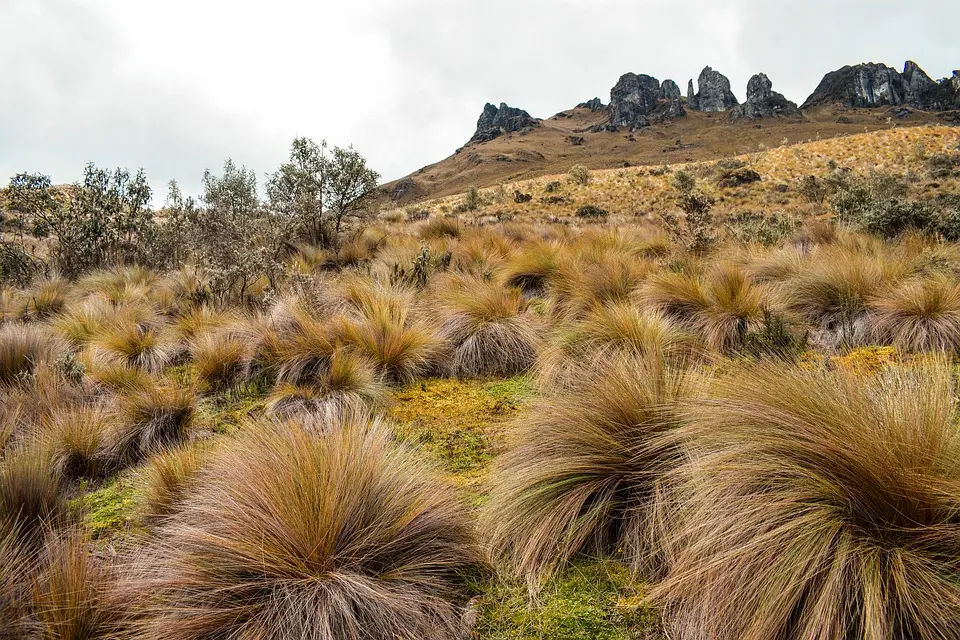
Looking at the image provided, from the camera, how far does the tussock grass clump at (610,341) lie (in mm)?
3682

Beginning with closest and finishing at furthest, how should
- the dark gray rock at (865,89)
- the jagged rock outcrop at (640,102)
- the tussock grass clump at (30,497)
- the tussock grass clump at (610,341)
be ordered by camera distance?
the tussock grass clump at (30,497) → the tussock grass clump at (610,341) → the dark gray rock at (865,89) → the jagged rock outcrop at (640,102)

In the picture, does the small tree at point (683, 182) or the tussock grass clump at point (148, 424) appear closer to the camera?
the tussock grass clump at point (148, 424)

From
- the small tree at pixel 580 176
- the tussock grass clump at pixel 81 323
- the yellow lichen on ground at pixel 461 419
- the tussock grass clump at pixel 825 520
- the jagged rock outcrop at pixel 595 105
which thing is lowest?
the yellow lichen on ground at pixel 461 419

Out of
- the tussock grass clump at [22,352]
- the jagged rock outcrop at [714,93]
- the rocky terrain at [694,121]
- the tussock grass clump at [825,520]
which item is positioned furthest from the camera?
the jagged rock outcrop at [714,93]

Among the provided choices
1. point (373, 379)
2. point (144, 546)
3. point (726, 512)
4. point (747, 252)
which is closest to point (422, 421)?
point (373, 379)

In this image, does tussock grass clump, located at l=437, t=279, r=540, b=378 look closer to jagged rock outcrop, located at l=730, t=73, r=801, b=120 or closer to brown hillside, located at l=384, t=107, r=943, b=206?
brown hillside, located at l=384, t=107, r=943, b=206

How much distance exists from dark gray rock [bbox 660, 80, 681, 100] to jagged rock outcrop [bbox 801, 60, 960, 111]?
33823mm

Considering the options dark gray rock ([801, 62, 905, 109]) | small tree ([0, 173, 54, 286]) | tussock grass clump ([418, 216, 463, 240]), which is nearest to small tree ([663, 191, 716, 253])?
tussock grass clump ([418, 216, 463, 240])

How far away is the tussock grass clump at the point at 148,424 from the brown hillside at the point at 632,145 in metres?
67.6

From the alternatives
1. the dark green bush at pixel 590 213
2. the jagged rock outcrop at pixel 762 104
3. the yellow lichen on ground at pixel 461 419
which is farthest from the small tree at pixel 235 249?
the jagged rock outcrop at pixel 762 104

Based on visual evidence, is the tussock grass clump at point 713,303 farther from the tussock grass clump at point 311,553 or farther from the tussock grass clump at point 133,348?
the tussock grass clump at point 133,348

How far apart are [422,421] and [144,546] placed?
195 cm

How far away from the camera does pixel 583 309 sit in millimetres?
5348

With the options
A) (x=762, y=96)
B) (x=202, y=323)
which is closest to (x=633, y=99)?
(x=762, y=96)
